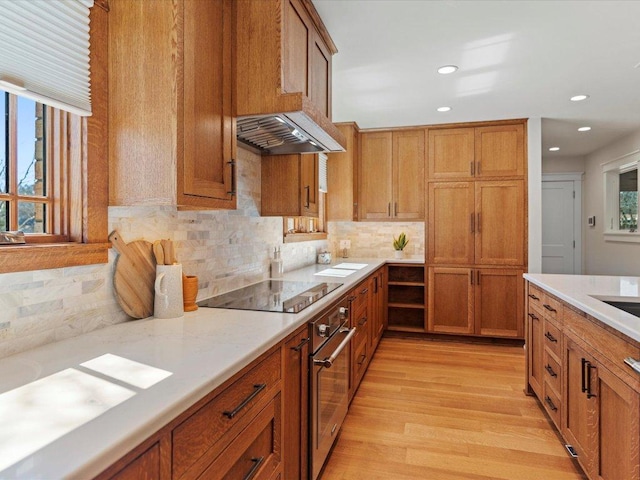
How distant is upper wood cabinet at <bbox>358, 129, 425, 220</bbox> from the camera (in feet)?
14.4

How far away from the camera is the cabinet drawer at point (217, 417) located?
86 cm

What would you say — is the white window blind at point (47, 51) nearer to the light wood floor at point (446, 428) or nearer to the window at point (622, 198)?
the light wood floor at point (446, 428)

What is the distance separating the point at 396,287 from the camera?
4.67 metres

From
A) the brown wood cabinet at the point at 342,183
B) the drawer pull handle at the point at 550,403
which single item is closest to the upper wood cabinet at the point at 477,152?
the brown wood cabinet at the point at 342,183

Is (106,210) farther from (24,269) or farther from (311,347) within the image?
(311,347)

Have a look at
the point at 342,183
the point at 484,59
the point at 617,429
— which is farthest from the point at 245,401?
the point at 342,183

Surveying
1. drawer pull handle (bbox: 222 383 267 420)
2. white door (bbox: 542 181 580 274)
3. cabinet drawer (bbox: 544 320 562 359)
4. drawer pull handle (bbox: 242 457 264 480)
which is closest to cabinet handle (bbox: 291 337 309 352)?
drawer pull handle (bbox: 222 383 267 420)

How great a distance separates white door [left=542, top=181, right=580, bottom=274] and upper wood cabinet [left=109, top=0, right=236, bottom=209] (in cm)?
660

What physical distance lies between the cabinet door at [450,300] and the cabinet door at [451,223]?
137 millimetres

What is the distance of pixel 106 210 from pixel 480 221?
12.3ft

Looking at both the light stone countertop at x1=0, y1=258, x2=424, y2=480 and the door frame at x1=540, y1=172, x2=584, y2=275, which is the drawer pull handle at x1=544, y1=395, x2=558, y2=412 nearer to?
the light stone countertop at x1=0, y1=258, x2=424, y2=480

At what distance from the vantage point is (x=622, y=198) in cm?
527

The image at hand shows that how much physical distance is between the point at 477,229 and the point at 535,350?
5.82ft

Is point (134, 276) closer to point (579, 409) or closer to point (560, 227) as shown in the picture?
point (579, 409)
